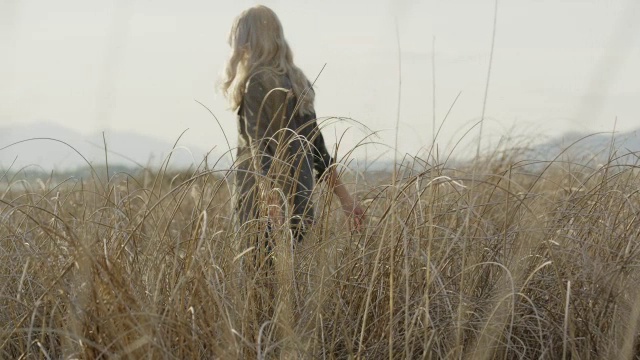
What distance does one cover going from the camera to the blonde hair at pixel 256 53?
312 centimetres

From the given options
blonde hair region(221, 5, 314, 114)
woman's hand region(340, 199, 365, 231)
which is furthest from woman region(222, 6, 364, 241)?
woman's hand region(340, 199, 365, 231)

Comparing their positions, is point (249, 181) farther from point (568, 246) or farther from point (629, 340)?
point (629, 340)

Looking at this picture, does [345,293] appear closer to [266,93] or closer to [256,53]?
[266,93]

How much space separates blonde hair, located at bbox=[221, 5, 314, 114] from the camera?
10.2 feet

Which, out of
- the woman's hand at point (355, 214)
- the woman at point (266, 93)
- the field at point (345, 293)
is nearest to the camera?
the field at point (345, 293)

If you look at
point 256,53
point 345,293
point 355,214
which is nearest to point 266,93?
point 256,53

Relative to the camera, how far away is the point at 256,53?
124 inches

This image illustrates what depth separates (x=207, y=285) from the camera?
6.18 ft

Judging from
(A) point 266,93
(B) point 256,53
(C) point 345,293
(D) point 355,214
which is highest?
(B) point 256,53

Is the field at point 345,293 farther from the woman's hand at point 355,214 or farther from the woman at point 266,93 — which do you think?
the woman at point 266,93

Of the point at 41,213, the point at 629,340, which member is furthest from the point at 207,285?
the point at 41,213

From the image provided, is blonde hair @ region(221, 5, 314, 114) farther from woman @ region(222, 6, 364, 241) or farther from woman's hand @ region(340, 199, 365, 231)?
woman's hand @ region(340, 199, 365, 231)

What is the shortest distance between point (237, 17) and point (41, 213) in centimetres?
102

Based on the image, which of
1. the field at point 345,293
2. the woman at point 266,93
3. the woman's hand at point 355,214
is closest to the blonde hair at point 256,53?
the woman at point 266,93
